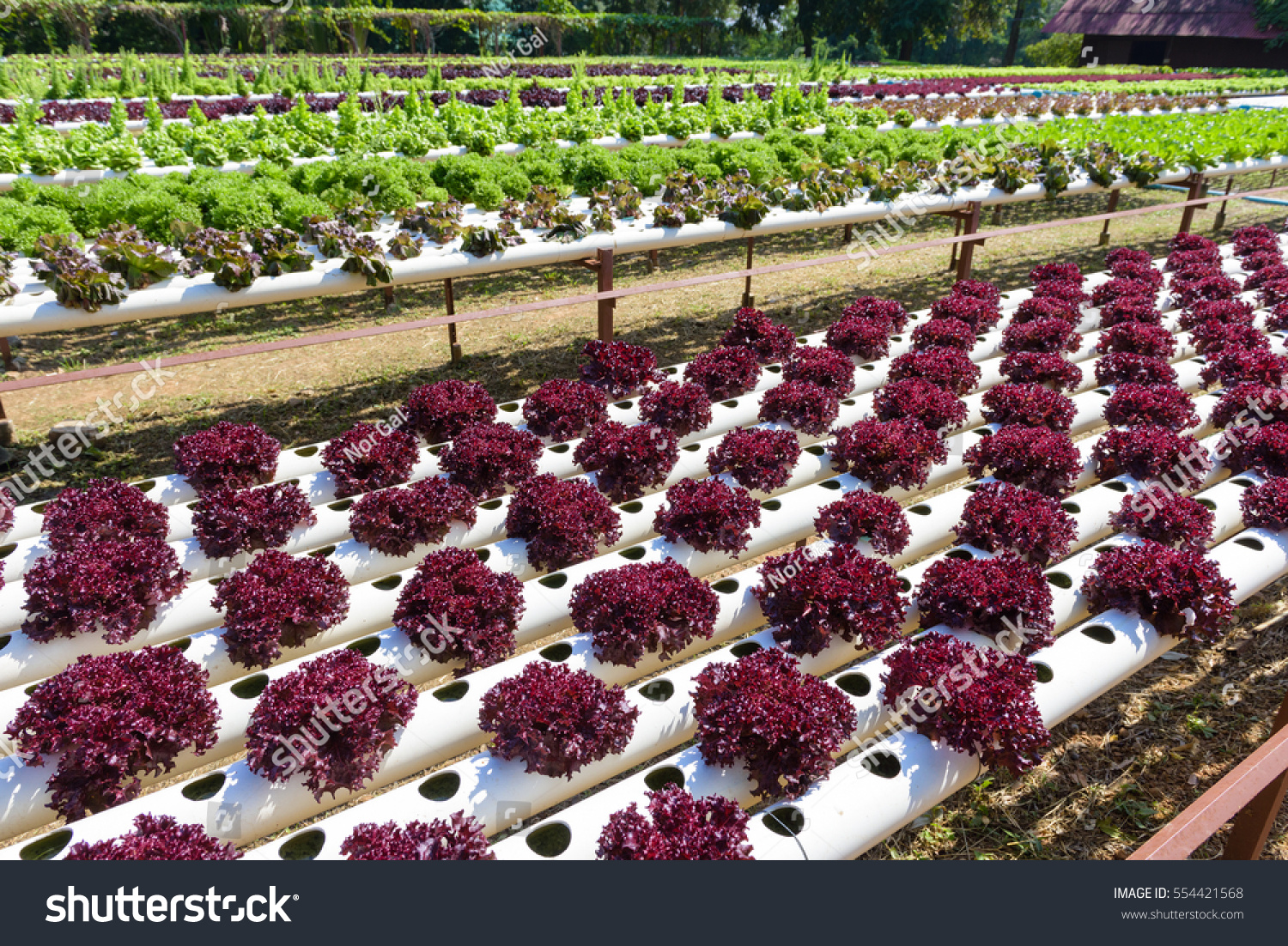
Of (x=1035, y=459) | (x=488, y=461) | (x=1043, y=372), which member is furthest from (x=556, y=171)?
(x=1035, y=459)

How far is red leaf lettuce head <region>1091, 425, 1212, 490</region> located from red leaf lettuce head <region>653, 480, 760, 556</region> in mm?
3034

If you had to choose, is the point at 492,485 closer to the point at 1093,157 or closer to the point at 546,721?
the point at 546,721

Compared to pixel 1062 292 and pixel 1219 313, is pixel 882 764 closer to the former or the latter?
pixel 1062 292

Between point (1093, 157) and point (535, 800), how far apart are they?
14.4 metres

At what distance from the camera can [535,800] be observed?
3.52 meters

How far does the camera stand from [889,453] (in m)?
5.70

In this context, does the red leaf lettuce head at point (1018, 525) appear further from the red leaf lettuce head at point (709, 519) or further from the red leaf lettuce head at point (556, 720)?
the red leaf lettuce head at point (556, 720)

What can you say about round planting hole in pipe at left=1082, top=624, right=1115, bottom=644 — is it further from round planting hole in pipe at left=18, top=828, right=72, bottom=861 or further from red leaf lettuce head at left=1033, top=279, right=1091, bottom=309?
red leaf lettuce head at left=1033, top=279, right=1091, bottom=309

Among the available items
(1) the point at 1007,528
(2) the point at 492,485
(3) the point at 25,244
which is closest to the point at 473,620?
(2) the point at 492,485

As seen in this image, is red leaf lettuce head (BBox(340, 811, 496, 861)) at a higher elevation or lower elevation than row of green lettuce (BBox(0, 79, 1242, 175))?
lower

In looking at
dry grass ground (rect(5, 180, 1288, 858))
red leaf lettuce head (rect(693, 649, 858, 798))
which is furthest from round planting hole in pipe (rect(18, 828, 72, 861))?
dry grass ground (rect(5, 180, 1288, 858))

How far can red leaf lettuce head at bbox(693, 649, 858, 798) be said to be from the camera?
3447mm

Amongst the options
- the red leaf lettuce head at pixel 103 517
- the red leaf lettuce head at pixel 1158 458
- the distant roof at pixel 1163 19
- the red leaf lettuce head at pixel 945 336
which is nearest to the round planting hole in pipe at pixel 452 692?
the red leaf lettuce head at pixel 103 517

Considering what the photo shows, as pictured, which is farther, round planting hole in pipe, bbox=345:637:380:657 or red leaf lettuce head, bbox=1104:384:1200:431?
red leaf lettuce head, bbox=1104:384:1200:431
